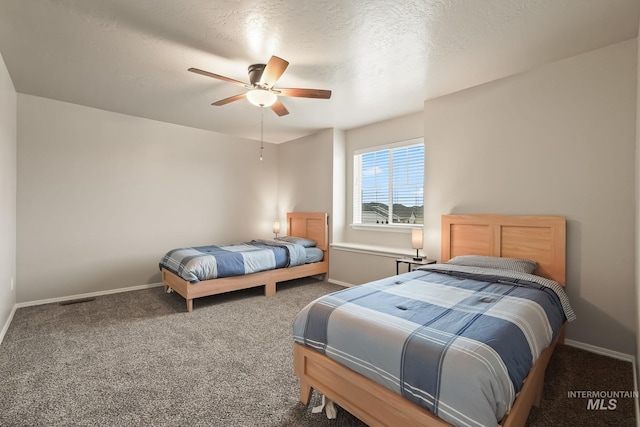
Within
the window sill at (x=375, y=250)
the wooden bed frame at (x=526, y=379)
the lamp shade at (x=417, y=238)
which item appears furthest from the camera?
the window sill at (x=375, y=250)

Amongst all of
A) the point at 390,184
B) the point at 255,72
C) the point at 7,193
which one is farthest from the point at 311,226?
the point at 7,193

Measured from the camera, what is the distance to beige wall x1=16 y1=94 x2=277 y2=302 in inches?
146

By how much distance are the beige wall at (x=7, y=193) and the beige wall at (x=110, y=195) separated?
0.72ft

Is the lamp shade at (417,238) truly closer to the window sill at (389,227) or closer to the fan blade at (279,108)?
the window sill at (389,227)

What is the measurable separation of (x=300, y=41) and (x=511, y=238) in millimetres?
2726

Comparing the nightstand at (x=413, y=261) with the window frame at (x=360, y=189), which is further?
the window frame at (x=360, y=189)

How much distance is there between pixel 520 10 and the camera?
2041 millimetres

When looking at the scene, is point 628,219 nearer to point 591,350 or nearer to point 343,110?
point 591,350

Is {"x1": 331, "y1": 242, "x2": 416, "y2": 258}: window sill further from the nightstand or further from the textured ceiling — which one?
the textured ceiling

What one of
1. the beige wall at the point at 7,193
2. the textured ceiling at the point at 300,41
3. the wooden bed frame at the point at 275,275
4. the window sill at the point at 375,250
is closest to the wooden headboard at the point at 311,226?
the wooden bed frame at the point at 275,275

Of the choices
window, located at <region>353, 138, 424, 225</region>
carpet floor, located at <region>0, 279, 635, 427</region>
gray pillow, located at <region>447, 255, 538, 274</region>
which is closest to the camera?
carpet floor, located at <region>0, 279, 635, 427</region>

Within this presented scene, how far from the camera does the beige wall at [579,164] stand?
8.04 feet

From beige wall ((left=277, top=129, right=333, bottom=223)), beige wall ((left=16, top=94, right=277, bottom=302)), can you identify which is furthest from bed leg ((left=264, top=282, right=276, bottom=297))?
beige wall ((left=16, top=94, right=277, bottom=302))

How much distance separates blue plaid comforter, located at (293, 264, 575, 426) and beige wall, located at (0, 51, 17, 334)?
10.2 ft
